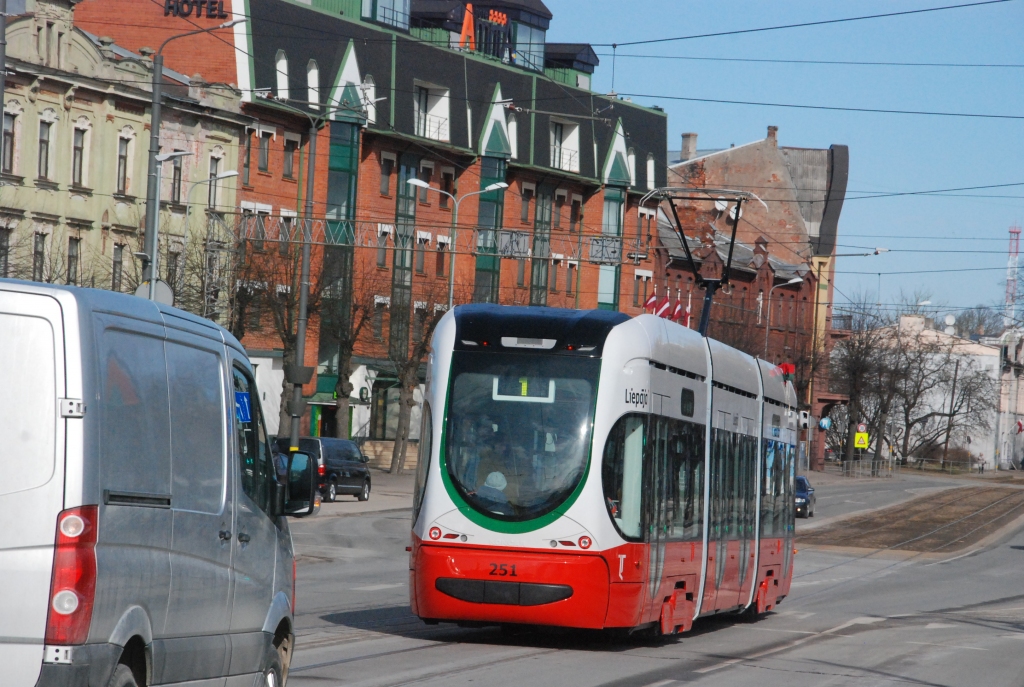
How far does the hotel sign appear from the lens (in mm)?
55656

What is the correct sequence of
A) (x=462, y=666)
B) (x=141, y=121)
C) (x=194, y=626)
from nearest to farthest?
1. (x=194, y=626)
2. (x=462, y=666)
3. (x=141, y=121)

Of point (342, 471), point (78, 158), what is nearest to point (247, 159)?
point (78, 158)

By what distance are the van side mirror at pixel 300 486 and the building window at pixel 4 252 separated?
32655 millimetres

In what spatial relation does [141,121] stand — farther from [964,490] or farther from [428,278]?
[964,490]

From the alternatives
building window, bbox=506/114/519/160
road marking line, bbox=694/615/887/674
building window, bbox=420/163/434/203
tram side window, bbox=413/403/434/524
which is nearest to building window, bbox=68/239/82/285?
building window, bbox=420/163/434/203

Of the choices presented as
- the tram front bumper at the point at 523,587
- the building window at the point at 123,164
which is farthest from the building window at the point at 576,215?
the tram front bumper at the point at 523,587

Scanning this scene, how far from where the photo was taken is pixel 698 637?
1744cm

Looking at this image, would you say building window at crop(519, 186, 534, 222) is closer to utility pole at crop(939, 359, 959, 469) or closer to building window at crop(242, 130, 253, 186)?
building window at crop(242, 130, 253, 186)

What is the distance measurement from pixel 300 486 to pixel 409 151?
56.5 m

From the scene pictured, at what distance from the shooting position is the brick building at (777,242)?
86.8m

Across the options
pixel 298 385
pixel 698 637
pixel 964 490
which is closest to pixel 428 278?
pixel 964 490

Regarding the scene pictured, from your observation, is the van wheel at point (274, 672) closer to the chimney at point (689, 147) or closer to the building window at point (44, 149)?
the building window at point (44, 149)

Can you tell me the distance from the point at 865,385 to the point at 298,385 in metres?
69.9

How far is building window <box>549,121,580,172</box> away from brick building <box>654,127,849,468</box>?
1135 centimetres
